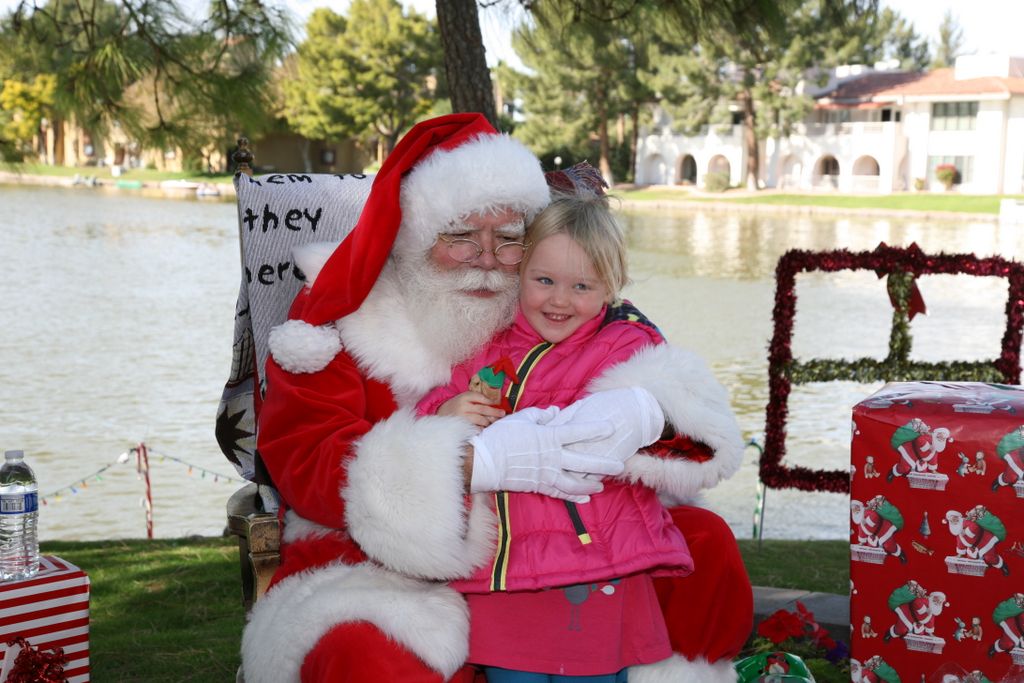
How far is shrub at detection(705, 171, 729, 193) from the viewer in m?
33.9

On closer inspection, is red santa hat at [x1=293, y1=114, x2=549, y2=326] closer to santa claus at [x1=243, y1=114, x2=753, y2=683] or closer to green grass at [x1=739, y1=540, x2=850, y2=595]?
santa claus at [x1=243, y1=114, x2=753, y2=683]

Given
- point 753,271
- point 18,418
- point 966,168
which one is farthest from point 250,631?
point 966,168

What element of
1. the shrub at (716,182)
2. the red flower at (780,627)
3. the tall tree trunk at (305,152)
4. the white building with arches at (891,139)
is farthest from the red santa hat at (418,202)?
the tall tree trunk at (305,152)

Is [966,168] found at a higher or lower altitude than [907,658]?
higher

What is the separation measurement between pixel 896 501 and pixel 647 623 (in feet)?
2.20

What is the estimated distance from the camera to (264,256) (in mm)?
2596

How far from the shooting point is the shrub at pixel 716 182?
111ft

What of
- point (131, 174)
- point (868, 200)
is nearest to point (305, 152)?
point (131, 174)

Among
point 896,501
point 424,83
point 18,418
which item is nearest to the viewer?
point 896,501

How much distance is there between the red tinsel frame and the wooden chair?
191 centimetres

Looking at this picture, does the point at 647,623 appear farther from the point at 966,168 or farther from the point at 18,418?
the point at 966,168

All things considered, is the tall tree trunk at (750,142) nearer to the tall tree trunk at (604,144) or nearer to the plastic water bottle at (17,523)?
the tall tree trunk at (604,144)

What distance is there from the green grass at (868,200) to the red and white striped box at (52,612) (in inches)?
1095

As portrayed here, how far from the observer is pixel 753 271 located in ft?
54.2
